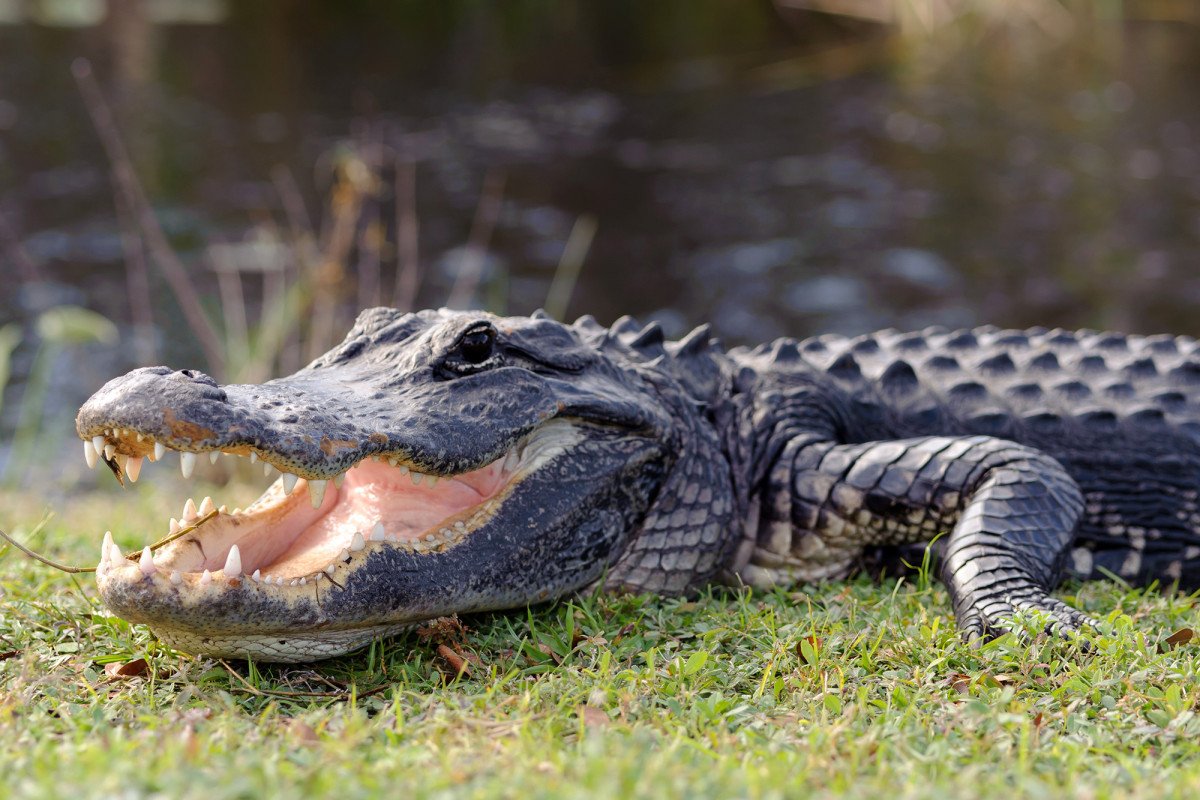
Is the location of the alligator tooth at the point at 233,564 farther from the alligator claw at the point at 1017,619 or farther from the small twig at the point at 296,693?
the alligator claw at the point at 1017,619

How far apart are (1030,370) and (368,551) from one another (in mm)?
2480

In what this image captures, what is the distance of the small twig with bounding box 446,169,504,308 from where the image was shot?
30.0ft

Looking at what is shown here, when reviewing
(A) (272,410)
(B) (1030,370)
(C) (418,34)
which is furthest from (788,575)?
(C) (418,34)

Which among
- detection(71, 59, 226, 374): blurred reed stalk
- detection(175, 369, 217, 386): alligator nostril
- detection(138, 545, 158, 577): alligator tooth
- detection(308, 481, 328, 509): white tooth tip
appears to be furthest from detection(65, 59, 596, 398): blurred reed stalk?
detection(138, 545, 158, 577): alligator tooth

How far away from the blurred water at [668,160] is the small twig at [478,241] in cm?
11

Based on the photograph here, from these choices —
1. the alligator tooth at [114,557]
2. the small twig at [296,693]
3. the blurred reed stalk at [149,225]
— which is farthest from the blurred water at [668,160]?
the small twig at [296,693]

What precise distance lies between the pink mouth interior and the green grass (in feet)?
0.89

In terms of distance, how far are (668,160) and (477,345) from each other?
32.4 ft

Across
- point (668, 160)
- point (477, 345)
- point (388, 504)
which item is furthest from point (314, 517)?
point (668, 160)

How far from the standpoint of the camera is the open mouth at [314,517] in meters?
Result: 2.74

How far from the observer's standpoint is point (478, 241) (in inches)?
404

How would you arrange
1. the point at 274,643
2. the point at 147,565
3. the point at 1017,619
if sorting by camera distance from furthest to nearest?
1. the point at 1017,619
2. the point at 274,643
3. the point at 147,565

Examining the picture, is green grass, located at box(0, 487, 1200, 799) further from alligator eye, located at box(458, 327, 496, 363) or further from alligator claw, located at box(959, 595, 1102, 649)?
alligator eye, located at box(458, 327, 496, 363)

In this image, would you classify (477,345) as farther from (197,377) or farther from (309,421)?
(197,377)
